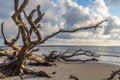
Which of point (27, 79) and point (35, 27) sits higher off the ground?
point (35, 27)

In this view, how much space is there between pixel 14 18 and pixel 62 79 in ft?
9.31

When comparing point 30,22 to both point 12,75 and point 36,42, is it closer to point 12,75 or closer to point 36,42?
point 36,42

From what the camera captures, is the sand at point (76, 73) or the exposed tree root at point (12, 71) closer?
the sand at point (76, 73)

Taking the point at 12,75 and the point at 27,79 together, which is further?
the point at 12,75

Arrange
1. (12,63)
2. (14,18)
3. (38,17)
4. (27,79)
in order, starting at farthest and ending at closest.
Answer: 1. (12,63)
2. (38,17)
3. (27,79)
4. (14,18)

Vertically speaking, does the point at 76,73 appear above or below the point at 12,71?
below

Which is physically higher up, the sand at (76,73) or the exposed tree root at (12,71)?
the exposed tree root at (12,71)

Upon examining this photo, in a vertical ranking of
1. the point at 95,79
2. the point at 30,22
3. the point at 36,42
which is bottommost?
the point at 95,79

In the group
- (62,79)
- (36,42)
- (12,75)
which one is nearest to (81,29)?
(36,42)

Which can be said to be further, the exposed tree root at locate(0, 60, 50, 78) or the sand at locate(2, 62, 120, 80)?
the exposed tree root at locate(0, 60, 50, 78)

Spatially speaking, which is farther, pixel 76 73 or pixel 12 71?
pixel 76 73

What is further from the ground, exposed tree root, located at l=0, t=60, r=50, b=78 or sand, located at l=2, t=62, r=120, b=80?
exposed tree root, located at l=0, t=60, r=50, b=78

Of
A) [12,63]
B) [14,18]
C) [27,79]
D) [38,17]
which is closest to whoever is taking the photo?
[14,18]

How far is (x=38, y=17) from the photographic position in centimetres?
Answer: 1020
